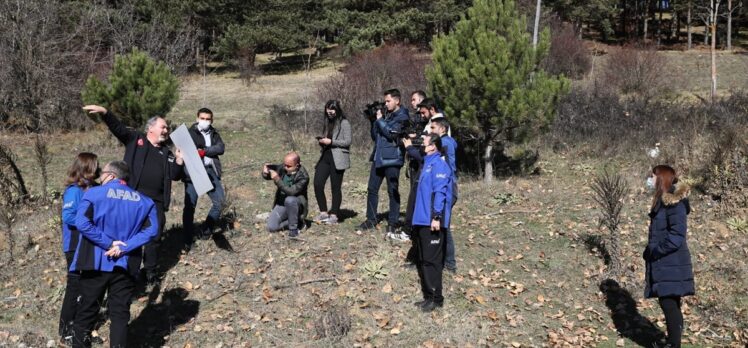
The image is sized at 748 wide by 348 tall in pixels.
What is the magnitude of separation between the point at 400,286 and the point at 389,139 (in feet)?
5.77

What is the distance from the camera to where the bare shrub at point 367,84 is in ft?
55.9

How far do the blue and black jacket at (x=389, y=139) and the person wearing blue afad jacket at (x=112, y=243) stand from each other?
10.2ft

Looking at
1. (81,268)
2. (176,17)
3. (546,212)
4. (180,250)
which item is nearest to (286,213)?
(180,250)

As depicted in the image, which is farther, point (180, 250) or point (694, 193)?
point (694, 193)

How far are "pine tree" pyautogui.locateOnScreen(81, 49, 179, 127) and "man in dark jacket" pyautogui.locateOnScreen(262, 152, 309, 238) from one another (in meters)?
10.2

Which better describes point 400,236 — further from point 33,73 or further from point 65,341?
point 33,73

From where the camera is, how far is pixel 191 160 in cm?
634

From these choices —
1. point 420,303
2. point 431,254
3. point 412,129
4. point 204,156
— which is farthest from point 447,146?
point 204,156

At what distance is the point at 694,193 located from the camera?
9.78 m

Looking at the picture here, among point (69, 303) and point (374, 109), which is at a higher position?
point (374, 109)

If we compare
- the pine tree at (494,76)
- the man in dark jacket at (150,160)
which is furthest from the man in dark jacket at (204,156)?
the pine tree at (494,76)

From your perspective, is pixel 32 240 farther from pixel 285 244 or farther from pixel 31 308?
pixel 285 244

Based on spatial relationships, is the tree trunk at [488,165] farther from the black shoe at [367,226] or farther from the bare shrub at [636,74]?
the bare shrub at [636,74]

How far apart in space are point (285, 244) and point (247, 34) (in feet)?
116
